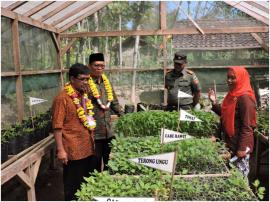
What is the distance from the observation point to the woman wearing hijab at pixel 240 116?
10.7 ft

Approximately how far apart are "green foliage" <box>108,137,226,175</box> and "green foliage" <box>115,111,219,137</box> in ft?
2.22

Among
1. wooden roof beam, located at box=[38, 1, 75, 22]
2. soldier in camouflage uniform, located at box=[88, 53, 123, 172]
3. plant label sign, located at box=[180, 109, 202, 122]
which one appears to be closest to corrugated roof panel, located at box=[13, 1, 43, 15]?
wooden roof beam, located at box=[38, 1, 75, 22]

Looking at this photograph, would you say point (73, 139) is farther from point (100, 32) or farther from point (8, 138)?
point (100, 32)

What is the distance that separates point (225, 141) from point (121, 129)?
1334 millimetres

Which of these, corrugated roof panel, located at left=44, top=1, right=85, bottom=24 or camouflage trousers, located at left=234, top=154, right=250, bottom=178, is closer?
camouflage trousers, located at left=234, top=154, right=250, bottom=178

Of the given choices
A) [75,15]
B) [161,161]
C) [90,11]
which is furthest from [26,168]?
[90,11]

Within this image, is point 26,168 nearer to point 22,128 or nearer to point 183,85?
point 22,128

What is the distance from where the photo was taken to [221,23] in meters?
8.02

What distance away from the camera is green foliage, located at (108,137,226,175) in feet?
9.74

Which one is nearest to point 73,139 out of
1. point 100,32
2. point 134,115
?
point 134,115

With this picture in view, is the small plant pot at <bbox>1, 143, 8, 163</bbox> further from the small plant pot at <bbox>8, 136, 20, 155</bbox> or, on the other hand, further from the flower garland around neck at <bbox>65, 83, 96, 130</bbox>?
the flower garland around neck at <bbox>65, 83, 96, 130</bbox>

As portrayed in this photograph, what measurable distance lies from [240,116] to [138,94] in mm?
5469

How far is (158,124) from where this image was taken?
14.3ft

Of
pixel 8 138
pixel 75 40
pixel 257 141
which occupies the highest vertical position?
pixel 75 40
